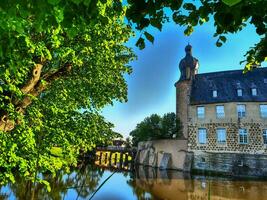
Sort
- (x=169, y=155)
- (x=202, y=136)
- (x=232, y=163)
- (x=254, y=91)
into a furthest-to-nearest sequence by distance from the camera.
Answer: (x=169, y=155)
(x=202, y=136)
(x=254, y=91)
(x=232, y=163)

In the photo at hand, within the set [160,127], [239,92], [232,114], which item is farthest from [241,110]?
[160,127]

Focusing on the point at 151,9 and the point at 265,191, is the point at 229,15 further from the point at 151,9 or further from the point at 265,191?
the point at 265,191

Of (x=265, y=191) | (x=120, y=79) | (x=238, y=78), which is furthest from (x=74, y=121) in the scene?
(x=238, y=78)

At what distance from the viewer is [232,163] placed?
97.3 ft

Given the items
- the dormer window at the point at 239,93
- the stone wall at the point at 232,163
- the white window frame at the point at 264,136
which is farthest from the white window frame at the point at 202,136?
the white window frame at the point at 264,136

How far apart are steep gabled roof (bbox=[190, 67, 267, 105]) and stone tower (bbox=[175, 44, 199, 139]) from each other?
2.46 ft

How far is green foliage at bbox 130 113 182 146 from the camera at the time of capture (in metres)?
36.3

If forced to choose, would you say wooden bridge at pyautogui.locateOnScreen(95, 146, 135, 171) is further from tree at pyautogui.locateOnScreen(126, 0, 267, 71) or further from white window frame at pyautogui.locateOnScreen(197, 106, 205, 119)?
tree at pyautogui.locateOnScreen(126, 0, 267, 71)

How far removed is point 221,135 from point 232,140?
126cm

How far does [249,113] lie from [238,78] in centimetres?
472

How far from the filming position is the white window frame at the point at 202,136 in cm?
3188

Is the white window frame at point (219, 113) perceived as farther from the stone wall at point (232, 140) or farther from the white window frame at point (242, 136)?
the white window frame at point (242, 136)

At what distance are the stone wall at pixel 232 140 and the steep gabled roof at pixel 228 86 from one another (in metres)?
2.73

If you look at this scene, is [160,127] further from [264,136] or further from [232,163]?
[264,136]
